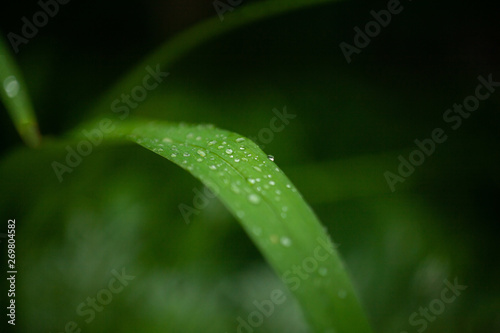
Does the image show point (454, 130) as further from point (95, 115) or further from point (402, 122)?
point (95, 115)

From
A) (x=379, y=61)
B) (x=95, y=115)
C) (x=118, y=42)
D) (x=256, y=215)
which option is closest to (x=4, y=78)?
(x=95, y=115)

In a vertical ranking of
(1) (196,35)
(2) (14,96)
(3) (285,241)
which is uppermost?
(1) (196,35)

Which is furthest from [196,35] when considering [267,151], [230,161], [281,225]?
[281,225]

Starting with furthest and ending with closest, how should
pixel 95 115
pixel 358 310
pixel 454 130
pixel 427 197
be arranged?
pixel 454 130 → pixel 427 197 → pixel 95 115 → pixel 358 310

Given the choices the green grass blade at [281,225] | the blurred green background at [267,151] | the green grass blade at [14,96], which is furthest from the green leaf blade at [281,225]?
the blurred green background at [267,151]

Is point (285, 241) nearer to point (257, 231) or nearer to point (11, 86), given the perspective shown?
point (257, 231)

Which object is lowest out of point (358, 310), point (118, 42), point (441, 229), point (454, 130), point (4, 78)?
point (441, 229)

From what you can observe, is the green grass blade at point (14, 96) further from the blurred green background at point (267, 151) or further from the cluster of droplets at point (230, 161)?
the cluster of droplets at point (230, 161)
